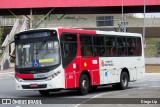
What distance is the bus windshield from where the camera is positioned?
61.1 ft

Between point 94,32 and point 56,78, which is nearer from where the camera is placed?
point 56,78

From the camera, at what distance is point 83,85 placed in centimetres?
1992

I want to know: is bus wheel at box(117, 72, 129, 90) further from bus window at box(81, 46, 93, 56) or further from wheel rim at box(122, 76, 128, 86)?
bus window at box(81, 46, 93, 56)

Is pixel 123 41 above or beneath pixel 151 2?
beneath

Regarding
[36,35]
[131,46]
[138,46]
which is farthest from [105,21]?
[36,35]

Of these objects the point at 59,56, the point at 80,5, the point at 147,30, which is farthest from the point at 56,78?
the point at 147,30

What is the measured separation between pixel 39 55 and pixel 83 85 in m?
2.54

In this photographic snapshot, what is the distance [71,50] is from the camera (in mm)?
19375

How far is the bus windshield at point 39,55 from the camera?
61.1 ft

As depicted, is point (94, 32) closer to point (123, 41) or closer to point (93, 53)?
point (93, 53)

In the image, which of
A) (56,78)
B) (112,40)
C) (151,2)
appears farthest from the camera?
(151,2)

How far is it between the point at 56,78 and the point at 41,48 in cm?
143

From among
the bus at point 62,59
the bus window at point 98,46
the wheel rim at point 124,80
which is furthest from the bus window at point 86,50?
the wheel rim at point 124,80

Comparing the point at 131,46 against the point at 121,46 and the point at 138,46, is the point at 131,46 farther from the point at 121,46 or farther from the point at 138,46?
the point at 121,46
